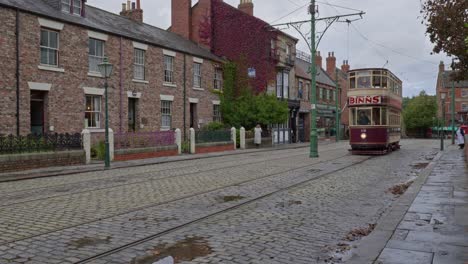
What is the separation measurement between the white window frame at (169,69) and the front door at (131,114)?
3.26 m

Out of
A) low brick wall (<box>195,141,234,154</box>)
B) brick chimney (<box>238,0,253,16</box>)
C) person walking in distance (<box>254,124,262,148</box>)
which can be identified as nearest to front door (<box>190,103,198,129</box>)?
low brick wall (<box>195,141,234,154</box>)

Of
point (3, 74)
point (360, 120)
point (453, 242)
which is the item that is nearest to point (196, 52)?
point (360, 120)

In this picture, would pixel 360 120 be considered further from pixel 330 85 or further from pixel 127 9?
pixel 330 85

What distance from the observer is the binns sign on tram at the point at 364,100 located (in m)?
24.4

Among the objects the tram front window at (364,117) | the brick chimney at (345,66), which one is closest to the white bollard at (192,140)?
the tram front window at (364,117)

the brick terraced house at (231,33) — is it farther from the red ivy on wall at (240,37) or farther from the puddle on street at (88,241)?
the puddle on street at (88,241)

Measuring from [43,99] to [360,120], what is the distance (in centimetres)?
1680

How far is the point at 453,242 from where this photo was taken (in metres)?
6.17

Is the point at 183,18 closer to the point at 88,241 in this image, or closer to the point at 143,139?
the point at 143,139

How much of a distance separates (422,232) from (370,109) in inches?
742

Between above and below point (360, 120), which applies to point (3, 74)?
above

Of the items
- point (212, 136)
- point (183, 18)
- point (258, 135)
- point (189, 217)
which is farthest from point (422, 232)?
point (183, 18)

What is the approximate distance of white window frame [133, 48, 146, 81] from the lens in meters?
26.8

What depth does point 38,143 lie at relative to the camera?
17.8 meters
